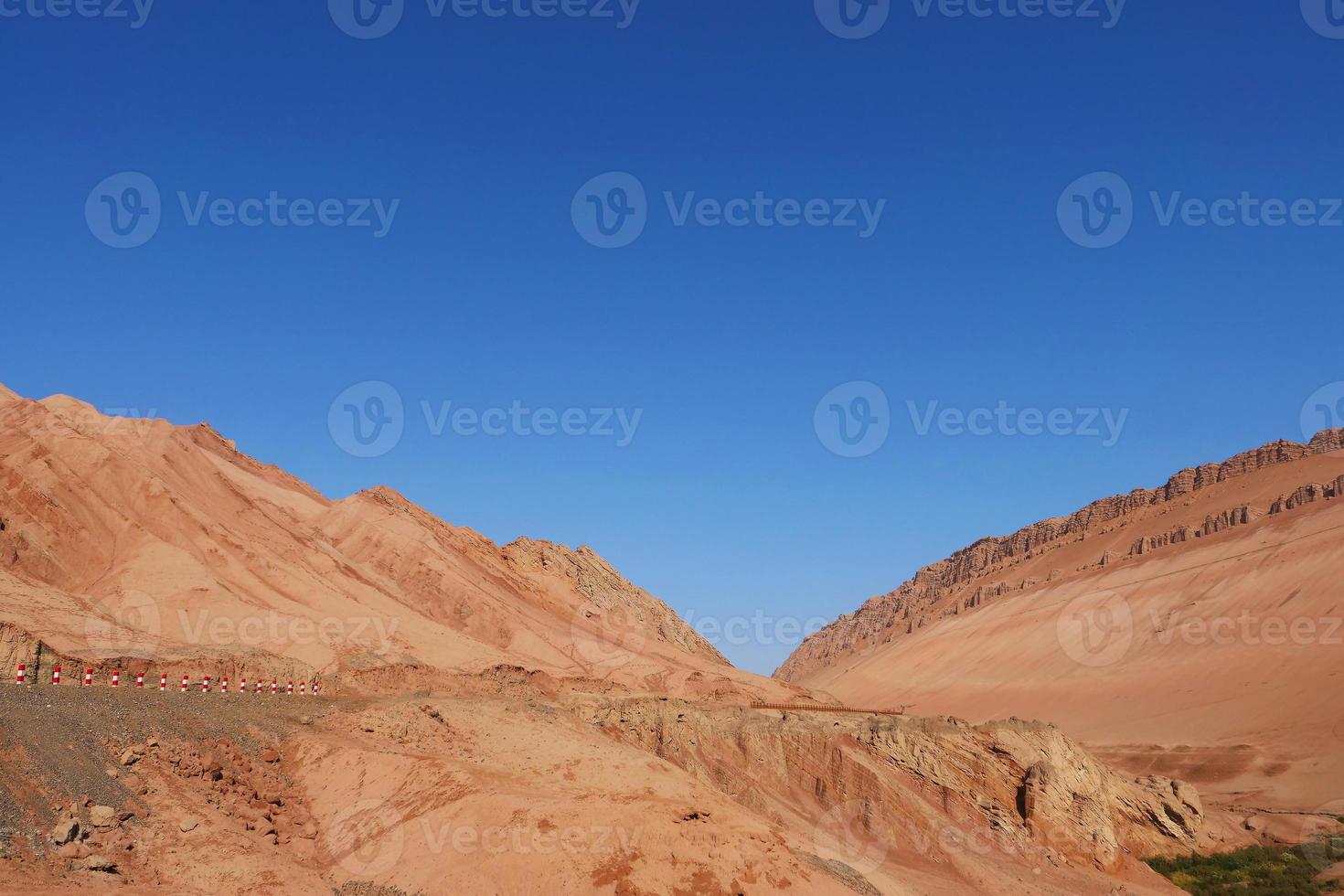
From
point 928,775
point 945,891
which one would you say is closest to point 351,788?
point 945,891

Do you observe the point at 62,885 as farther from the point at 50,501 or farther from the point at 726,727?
the point at 50,501

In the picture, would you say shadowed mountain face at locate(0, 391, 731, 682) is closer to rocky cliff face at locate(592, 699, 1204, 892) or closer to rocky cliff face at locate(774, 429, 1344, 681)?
rocky cliff face at locate(592, 699, 1204, 892)

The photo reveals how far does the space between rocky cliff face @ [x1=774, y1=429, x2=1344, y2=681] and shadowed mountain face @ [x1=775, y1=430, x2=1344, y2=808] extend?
0.33 metres

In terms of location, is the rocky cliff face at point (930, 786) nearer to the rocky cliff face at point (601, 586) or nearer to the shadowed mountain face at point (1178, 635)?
the shadowed mountain face at point (1178, 635)

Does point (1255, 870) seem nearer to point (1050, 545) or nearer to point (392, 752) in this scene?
point (392, 752)

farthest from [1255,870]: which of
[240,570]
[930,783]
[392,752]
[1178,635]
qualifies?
[1178,635]

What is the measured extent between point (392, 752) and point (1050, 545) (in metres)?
124

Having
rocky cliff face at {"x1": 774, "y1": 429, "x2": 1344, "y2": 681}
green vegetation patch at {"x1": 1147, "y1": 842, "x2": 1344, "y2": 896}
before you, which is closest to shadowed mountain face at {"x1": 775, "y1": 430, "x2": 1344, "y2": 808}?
rocky cliff face at {"x1": 774, "y1": 429, "x2": 1344, "y2": 681}

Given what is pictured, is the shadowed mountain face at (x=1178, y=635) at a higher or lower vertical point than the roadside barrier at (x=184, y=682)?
higher

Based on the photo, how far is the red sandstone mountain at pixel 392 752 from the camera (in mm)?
14094

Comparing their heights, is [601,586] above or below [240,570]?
above

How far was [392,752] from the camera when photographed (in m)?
18.0

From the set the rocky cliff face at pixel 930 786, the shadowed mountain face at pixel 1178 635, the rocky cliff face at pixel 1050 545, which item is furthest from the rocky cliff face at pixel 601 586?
the rocky cliff face at pixel 1050 545

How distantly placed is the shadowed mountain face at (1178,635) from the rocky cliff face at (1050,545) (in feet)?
1.08
